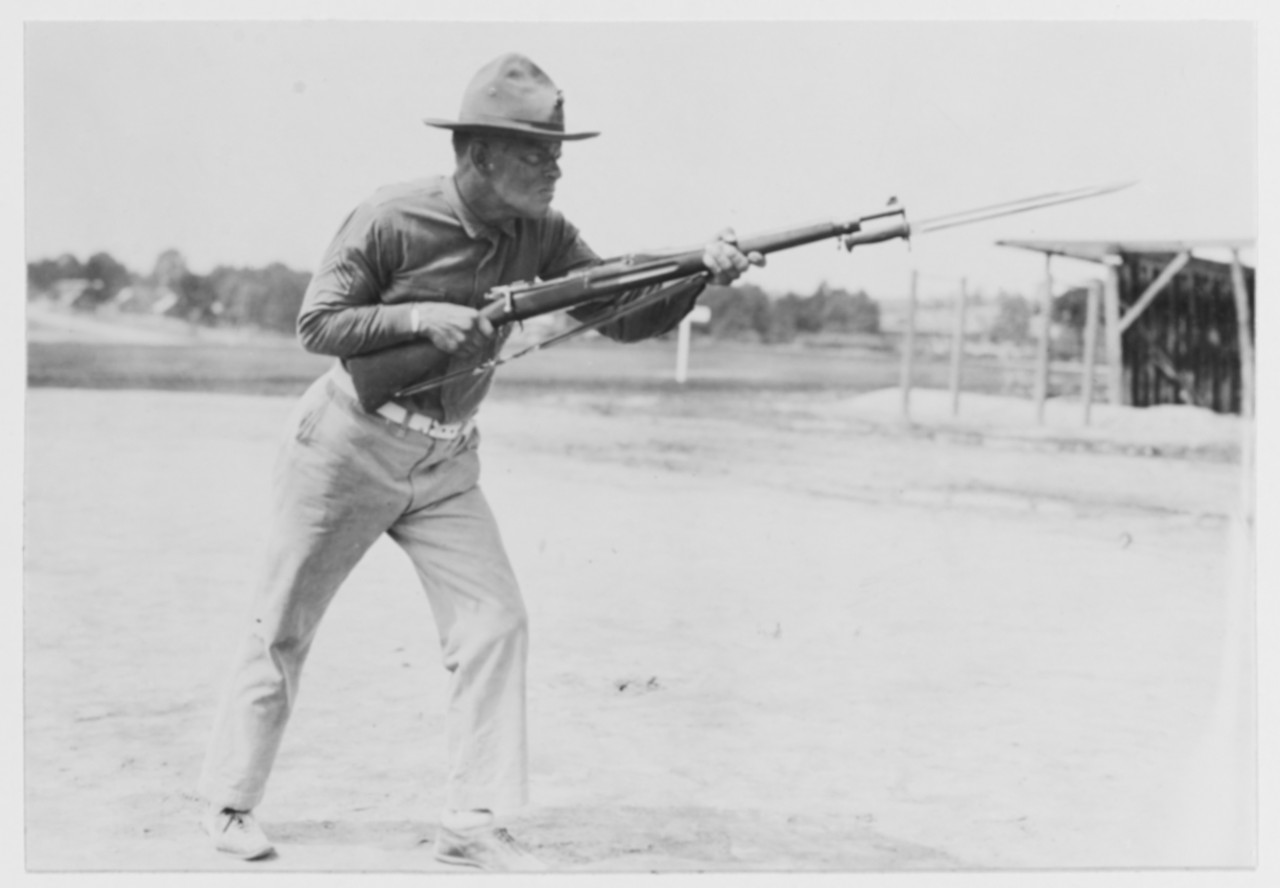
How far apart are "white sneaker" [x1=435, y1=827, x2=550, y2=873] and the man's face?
5.56ft

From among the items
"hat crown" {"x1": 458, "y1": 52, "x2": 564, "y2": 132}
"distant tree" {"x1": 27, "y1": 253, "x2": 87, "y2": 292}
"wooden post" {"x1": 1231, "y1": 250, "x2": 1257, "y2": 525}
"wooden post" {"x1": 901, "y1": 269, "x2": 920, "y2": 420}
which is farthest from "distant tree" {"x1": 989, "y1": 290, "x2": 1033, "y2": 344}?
"hat crown" {"x1": 458, "y1": 52, "x2": 564, "y2": 132}

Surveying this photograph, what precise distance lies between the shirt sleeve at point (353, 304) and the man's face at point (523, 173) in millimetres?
325

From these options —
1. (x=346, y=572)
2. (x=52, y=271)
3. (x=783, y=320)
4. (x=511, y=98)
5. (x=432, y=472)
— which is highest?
(x=511, y=98)

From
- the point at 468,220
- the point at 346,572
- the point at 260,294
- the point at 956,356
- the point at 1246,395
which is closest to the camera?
the point at 468,220

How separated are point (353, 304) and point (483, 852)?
5.03ft

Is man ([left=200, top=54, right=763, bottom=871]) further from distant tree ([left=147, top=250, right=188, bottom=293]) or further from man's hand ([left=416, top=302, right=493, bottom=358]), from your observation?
distant tree ([left=147, top=250, right=188, bottom=293])

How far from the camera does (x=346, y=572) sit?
15.2 feet

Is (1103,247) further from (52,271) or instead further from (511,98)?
(511,98)

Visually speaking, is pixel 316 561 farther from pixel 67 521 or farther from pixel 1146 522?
pixel 1146 522

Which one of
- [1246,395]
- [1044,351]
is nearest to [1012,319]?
[1044,351]

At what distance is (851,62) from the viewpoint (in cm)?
658

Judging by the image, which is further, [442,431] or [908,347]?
[908,347]

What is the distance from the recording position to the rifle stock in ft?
14.6

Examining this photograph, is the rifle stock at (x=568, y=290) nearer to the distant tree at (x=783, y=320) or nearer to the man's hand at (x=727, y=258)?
the man's hand at (x=727, y=258)
